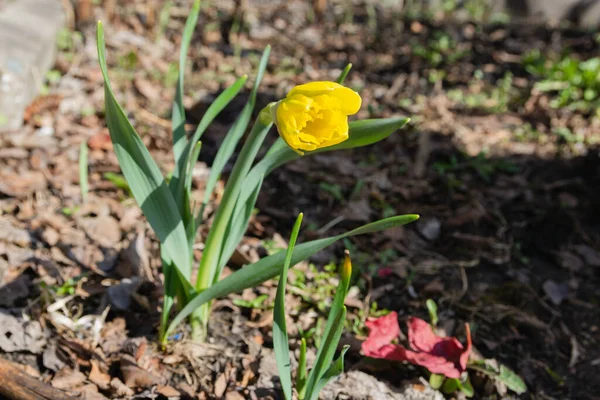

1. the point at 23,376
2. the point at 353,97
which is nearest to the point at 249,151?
the point at 353,97

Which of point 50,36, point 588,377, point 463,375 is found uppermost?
point 50,36

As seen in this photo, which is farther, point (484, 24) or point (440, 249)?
point (484, 24)

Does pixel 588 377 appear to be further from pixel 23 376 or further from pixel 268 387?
pixel 23 376

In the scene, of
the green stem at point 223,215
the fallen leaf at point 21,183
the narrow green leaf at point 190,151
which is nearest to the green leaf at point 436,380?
the green stem at point 223,215

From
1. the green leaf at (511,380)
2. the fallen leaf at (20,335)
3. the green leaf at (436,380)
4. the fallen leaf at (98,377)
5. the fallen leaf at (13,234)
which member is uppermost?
the fallen leaf at (13,234)

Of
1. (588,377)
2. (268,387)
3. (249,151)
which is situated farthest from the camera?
(588,377)

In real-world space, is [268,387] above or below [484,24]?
below

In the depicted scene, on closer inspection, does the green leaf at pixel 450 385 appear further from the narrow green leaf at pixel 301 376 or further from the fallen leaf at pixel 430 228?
the fallen leaf at pixel 430 228
